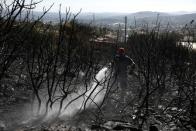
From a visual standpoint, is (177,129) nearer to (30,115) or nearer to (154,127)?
(154,127)

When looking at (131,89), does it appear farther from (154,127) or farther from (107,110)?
(154,127)

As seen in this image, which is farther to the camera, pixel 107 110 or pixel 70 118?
pixel 107 110

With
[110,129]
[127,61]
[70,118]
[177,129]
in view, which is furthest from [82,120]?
[127,61]

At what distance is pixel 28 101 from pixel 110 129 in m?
2.88

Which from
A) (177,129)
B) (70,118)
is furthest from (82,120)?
(177,129)

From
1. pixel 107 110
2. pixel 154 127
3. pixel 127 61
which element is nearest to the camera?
pixel 154 127

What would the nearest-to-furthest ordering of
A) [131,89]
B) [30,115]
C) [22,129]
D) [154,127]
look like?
[22,129] < [154,127] < [30,115] < [131,89]

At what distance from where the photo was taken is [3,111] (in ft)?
25.1

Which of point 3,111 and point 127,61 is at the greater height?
point 127,61

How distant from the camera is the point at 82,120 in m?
7.56

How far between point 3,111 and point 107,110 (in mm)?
2642

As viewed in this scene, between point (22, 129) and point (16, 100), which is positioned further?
point (16, 100)

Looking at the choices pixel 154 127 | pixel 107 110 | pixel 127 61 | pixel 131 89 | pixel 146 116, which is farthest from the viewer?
pixel 131 89

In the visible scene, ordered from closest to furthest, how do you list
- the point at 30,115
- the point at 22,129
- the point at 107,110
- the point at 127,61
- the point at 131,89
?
the point at 22,129 < the point at 30,115 < the point at 107,110 < the point at 127,61 < the point at 131,89
